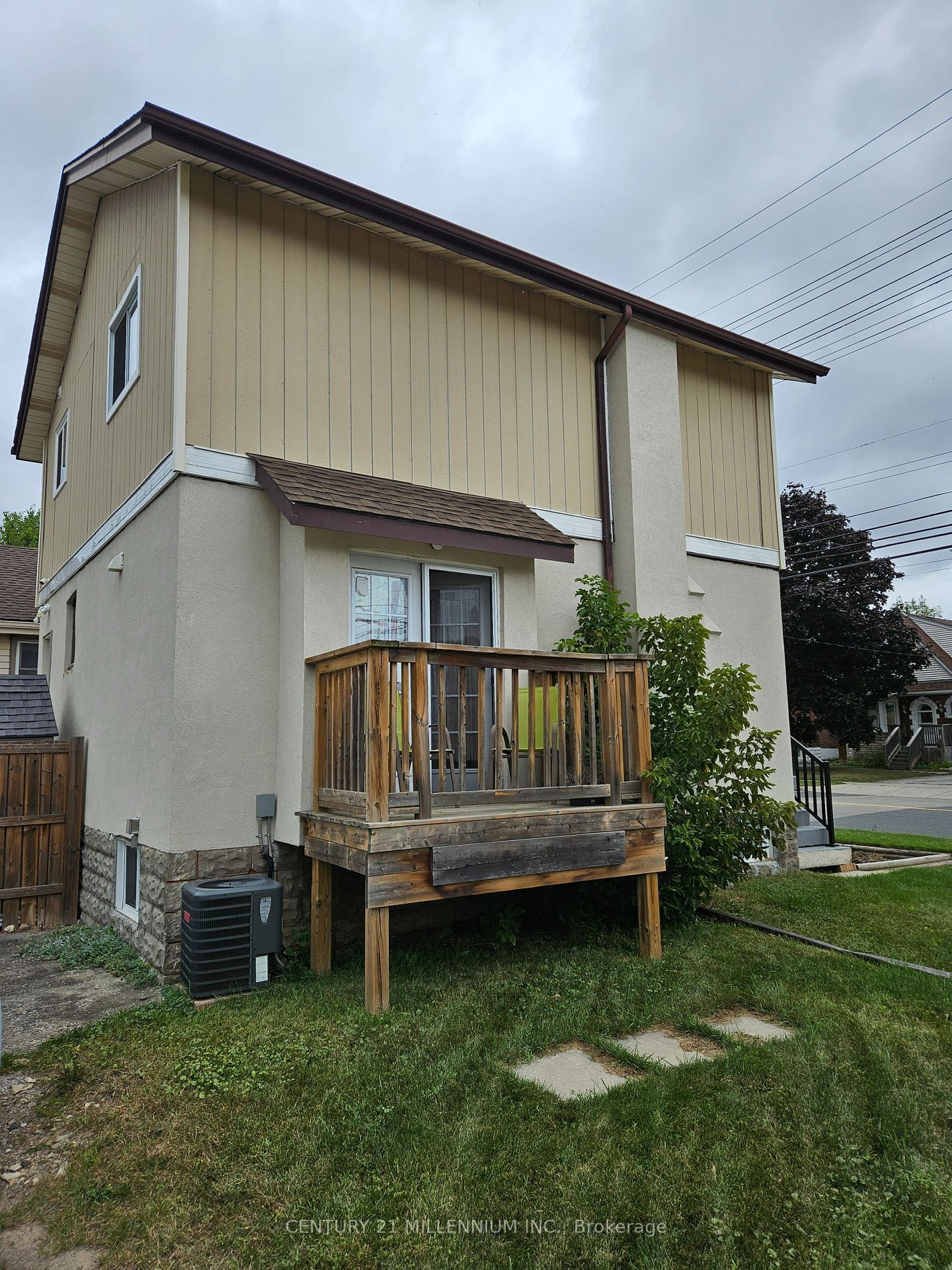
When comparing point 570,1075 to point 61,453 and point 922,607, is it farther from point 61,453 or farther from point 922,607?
point 922,607

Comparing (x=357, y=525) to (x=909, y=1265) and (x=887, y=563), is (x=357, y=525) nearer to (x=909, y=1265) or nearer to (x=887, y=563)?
(x=909, y=1265)

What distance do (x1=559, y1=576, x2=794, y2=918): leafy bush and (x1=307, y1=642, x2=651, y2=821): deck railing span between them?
536mm

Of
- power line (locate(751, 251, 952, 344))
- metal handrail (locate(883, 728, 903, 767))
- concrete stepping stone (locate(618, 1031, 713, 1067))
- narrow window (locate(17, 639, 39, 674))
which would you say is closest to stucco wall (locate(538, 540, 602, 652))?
concrete stepping stone (locate(618, 1031, 713, 1067))

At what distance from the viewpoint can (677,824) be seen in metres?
6.12

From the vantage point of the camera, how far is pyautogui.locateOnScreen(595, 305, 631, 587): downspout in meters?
8.10

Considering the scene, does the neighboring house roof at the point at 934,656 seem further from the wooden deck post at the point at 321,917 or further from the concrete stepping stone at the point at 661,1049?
the concrete stepping stone at the point at 661,1049

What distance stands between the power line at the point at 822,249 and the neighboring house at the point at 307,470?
23.1ft

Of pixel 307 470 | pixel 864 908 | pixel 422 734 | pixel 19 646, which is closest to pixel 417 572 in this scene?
pixel 307 470

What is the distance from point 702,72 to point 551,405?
22.6ft

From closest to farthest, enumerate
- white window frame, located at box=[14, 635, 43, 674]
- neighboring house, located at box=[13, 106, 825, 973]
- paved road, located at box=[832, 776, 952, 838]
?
1. neighboring house, located at box=[13, 106, 825, 973]
2. paved road, located at box=[832, 776, 952, 838]
3. white window frame, located at box=[14, 635, 43, 674]

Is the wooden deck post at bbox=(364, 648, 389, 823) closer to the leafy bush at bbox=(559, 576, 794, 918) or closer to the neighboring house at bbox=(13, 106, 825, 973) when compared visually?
the neighboring house at bbox=(13, 106, 825, 973)

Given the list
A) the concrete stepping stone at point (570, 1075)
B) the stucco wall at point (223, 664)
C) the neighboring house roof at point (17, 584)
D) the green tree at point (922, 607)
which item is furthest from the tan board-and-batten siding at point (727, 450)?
the green tree at point (922, 607)

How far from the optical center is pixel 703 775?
6.21m

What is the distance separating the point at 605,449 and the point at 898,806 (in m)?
13.6
